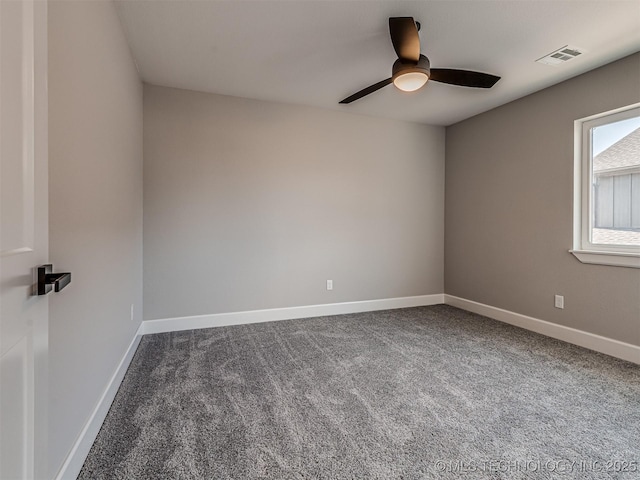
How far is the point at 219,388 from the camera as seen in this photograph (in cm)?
213

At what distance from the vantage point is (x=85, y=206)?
59.6 inches

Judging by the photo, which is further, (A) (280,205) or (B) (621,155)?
(A) (280,205)

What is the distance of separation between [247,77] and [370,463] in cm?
323

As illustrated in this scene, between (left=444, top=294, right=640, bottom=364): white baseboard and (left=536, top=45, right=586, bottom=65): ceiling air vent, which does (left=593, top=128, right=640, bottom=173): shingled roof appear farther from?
(left=444, top=294, right=640, bottom=364): white baseboard

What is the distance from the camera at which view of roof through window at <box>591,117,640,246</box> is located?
2.68 meters

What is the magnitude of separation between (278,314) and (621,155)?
146 inches

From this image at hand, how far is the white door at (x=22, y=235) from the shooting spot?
73 cm

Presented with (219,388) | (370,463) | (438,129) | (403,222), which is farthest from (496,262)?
(219,388)

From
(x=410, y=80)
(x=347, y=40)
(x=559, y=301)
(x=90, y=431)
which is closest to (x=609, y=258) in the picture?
(x=559, y=301)

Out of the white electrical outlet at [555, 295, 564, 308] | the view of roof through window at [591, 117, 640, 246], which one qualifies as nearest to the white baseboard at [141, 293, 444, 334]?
the white electrical outlet at [555, 295, 564, 308]

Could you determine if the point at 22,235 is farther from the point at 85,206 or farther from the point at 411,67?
the point at 411,67

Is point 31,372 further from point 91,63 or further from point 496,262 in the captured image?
point 496,262

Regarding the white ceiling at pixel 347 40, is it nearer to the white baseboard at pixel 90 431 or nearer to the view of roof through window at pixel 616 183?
the view of roof through window at pixel 616 183

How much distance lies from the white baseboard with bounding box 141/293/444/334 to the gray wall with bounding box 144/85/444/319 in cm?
7
